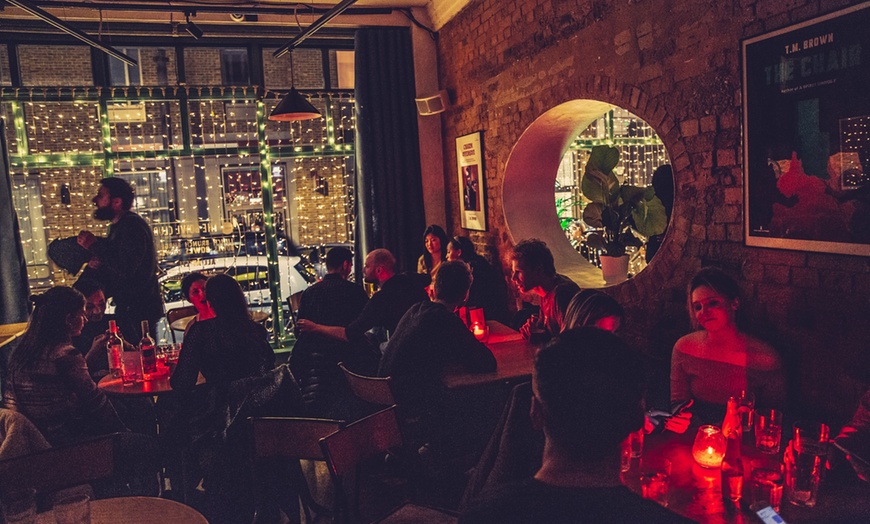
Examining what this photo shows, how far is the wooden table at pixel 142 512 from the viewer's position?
2.04 metres

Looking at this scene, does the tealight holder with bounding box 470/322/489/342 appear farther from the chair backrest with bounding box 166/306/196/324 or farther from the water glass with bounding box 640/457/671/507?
the chair backrest with bounding box 166/306/196/324

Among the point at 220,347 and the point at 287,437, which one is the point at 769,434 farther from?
the point at 220,347

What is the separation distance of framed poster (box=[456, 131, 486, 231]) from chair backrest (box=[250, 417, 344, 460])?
3866mm

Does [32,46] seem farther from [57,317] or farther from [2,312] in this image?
[57,317]

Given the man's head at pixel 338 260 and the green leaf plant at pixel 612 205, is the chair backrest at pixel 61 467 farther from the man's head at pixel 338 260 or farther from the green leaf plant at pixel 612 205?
the green leaf plant at pixel 612 205

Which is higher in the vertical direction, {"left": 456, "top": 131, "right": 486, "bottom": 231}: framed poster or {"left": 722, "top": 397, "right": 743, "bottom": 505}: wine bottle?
{"left": 456, "top": 131, "right": 486, "bottom": 231}: framed poster

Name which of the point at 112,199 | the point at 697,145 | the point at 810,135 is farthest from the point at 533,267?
the point at 112,199

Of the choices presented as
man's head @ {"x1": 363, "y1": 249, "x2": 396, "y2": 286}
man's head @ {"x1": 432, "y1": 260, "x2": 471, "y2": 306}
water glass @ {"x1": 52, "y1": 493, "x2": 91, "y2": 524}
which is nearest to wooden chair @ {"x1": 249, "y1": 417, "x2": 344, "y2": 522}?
water glass @ {"x1": 52, "y1": 493, "x2": 91, "y2": 524}

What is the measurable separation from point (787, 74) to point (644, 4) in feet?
3.83

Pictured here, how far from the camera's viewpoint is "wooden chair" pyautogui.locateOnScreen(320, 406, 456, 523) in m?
2.20

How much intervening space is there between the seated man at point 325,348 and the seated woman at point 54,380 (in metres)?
1.21

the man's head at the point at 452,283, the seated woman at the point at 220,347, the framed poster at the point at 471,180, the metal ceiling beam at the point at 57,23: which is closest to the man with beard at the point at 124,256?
the metal ceiling beam at the point at 57,23

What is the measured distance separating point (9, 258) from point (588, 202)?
5.51 m

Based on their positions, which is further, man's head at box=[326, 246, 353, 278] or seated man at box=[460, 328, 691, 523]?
man's head at box=[326, 246, 353, 278]
